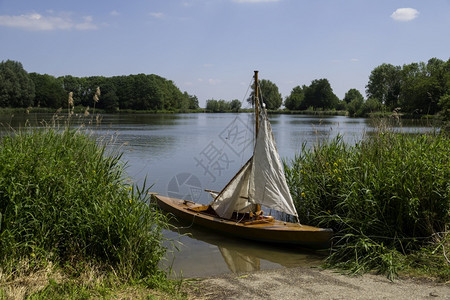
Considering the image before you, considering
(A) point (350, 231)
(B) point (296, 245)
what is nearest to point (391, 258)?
(A) point (350, 231)

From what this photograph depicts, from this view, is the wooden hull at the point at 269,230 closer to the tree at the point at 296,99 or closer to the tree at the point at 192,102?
the tree at the point at 296,99

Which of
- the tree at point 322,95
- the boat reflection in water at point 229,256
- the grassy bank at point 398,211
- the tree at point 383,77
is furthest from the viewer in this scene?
the tree at point 322,95

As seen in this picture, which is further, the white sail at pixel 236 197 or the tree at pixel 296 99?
the tree at pixel 296 99

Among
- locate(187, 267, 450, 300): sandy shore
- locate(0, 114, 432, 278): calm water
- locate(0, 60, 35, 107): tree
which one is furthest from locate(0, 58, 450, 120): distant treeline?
locate(187, 267, 450, 300): sandy shore

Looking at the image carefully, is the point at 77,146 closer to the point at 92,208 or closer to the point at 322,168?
the point at 92,208

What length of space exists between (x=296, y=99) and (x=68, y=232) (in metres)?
140

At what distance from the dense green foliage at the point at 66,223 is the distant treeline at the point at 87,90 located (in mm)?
71362

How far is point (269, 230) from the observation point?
31.3 ft

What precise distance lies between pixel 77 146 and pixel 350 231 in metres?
6.15

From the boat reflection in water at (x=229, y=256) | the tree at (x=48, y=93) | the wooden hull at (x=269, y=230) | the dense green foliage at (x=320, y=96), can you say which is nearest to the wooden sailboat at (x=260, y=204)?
the wooden hull at (x=269, y=230)

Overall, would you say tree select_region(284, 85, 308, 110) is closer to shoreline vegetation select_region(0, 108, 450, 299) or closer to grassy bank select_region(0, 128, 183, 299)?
shoreline vegetation select_region(0, 108, 450, 299)

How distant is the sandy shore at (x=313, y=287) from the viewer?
5.82 meters

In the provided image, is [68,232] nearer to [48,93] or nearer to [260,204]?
[260,204]

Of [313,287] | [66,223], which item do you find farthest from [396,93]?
[66,223]
